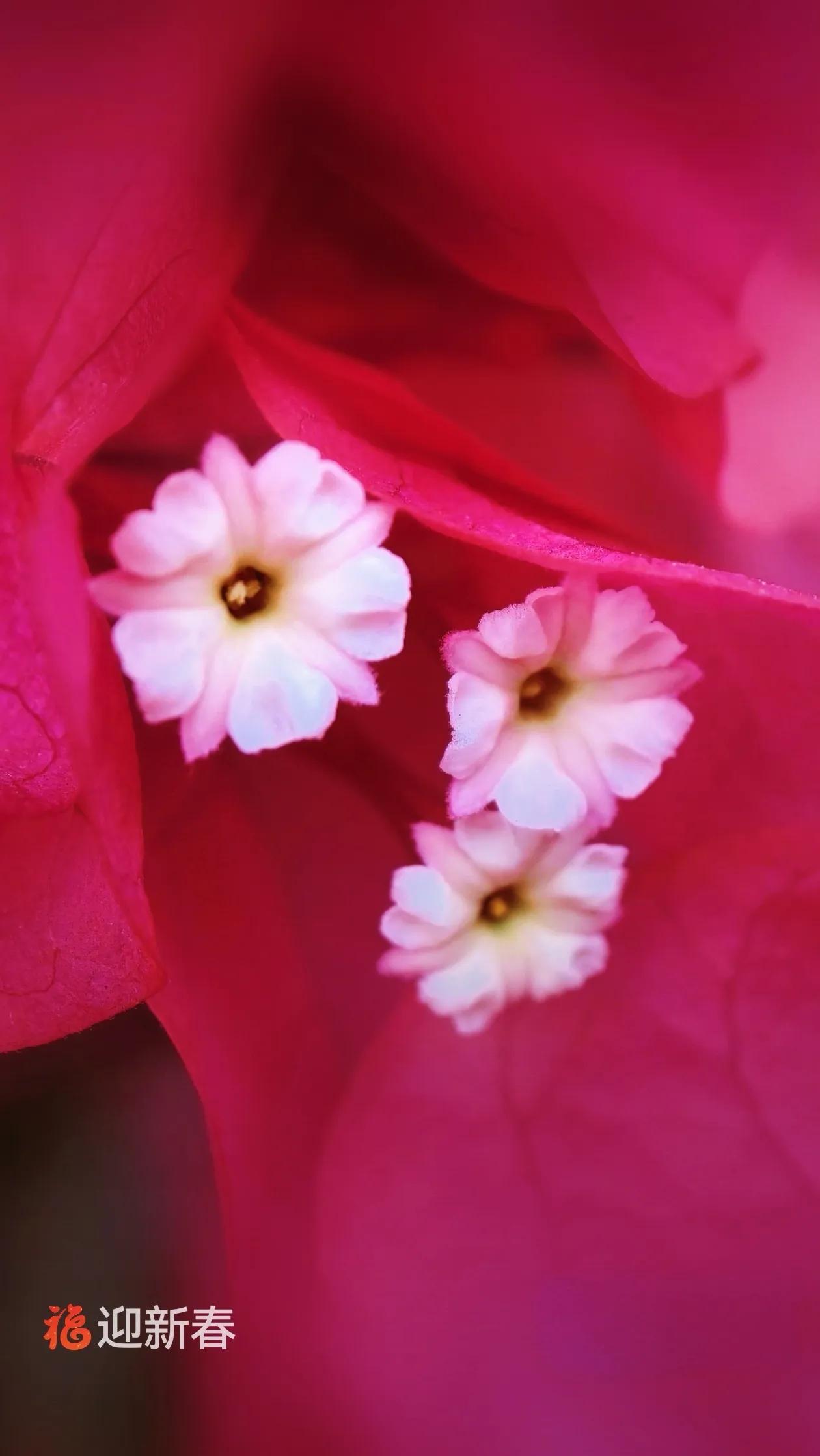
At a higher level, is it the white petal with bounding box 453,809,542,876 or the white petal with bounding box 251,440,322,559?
the white petal with bounding box 251,440,322,559

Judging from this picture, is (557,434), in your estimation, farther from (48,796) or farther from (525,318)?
(48,796)

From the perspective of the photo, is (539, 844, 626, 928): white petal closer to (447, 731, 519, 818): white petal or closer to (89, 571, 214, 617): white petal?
(447, 731, 519, 818): white petal

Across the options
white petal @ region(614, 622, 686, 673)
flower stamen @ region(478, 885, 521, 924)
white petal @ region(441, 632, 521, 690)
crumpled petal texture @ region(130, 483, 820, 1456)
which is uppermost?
white petal @ region(614, 622, 686, 673)

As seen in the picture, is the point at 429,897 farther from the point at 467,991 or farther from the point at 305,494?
the point at 305,494

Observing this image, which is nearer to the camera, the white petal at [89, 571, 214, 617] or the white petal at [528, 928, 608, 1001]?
the white petal at [89, 571, 214, 617]

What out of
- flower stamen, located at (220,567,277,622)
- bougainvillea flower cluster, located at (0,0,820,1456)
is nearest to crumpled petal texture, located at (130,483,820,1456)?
bougainvillea flower cluster, located at (0,0,820,1456)

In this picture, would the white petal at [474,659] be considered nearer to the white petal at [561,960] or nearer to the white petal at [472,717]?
the white petal at [472,717]

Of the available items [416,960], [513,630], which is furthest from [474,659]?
[416,960]
